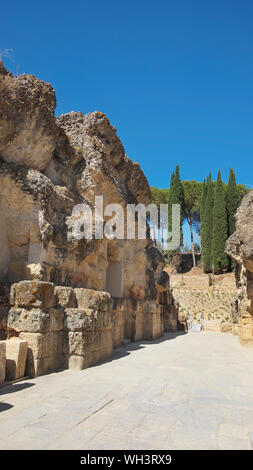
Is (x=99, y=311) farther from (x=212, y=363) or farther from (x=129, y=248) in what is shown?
(x=129, y=248)

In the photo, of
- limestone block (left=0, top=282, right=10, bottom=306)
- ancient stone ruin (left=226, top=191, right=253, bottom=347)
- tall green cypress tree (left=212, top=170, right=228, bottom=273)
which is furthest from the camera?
tall green cypress tree (left=212, top=170, right=228, bottom=273)

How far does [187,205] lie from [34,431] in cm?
4480


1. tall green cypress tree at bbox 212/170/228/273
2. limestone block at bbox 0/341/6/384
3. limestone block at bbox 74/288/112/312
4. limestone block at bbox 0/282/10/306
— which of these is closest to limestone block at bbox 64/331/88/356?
limestone block at bbox 74/288/112/312

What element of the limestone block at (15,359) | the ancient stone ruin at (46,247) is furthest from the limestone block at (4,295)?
the limestone block at (15,359)

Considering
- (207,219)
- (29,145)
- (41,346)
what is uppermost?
(207,219)

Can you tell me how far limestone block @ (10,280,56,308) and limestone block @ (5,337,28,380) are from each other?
2.38 feet

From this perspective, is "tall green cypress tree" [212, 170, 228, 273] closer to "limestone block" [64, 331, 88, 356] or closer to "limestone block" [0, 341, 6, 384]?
"limestone block" [64, 331, 88, 356]

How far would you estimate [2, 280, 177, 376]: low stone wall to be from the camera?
19.7 ft

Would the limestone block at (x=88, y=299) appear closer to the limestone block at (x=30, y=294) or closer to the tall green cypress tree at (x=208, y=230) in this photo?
the limestone block at (x=30, y=294)

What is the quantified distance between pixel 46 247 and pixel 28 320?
6.38 feet

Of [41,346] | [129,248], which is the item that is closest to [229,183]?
[129,248]

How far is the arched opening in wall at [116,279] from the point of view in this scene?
41.9 ft

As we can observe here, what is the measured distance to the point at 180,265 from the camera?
43375 mm

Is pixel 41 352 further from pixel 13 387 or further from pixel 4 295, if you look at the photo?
pixel 4 295
